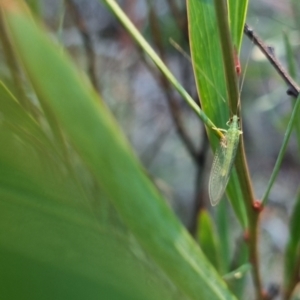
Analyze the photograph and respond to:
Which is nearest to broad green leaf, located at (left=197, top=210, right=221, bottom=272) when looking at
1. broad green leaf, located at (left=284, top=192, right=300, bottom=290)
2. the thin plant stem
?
broad green leaf, located at (left=284, top=192, right=300, bottom=290)

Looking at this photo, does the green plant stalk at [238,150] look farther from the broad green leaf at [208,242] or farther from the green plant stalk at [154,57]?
the broad green leaf at [208,242]

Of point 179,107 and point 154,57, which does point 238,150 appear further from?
point 179,107

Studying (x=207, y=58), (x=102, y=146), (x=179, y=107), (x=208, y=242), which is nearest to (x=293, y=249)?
(x=208, y=242)

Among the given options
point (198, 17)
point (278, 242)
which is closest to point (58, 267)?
point (198, 17)

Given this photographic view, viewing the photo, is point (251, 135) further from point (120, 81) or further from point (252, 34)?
point (252, 34)

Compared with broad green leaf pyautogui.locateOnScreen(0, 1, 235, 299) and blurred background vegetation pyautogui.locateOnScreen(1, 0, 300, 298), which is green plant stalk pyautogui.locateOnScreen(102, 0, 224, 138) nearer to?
broad green leaf pyautogui.locateOnScreen(0, 1, 235, 299)

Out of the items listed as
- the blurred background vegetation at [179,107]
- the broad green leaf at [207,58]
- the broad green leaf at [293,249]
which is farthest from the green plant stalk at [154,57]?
the blurred background vegetation at [179,107]
